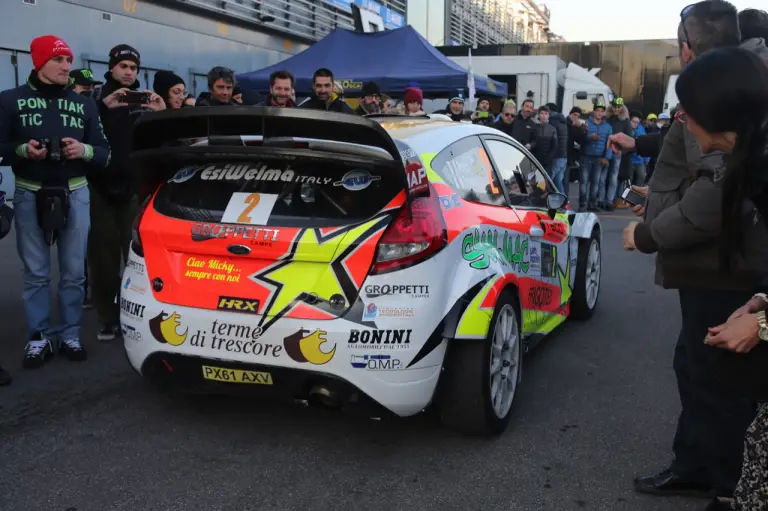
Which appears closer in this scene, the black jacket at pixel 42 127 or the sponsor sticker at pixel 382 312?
the sponsor sticker at pixel 382 312

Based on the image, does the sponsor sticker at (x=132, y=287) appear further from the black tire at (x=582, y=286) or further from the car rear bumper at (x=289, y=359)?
the black tire at (x=582, y=286)

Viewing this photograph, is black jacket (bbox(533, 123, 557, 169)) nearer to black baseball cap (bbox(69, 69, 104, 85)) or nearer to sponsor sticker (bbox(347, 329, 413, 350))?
black baseball cap (bbox(69, 69, 104, 85))

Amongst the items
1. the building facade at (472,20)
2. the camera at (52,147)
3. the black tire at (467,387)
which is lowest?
the black tire at (467,387)

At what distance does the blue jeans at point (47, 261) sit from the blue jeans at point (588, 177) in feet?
37.8

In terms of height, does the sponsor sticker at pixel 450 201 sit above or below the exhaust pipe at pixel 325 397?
above

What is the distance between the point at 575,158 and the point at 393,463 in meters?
13.0

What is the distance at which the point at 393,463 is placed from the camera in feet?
11.1

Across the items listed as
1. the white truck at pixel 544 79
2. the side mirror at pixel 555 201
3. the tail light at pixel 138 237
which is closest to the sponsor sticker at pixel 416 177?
the tail light at pixel 138 237

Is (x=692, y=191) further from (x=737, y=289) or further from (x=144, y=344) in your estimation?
(x=144, y=344)

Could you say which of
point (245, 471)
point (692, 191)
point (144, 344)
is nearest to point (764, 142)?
point (692, 191)

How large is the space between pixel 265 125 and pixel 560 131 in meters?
11.4

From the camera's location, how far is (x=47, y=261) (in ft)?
15.7

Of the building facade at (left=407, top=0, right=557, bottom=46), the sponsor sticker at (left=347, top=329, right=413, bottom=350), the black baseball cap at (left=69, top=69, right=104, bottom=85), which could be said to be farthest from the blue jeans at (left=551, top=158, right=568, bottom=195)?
the building facade at (left=407, top=0, right=557, bottom=46)

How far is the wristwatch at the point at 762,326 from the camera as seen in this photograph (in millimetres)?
2020
